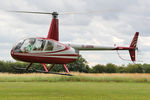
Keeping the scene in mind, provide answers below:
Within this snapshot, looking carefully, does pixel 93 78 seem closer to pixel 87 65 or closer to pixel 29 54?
pixel 29 54

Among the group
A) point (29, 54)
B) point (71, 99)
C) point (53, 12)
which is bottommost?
point (71, 99)

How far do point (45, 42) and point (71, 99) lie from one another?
6.29 m

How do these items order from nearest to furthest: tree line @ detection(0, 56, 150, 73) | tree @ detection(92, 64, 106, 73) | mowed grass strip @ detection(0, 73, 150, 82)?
mowed grass strip @ detection(0, 73, 150, 82) < tree line @ detection(0, 56, 150, 73) < tree @ detection(92, 64, 106, 73)

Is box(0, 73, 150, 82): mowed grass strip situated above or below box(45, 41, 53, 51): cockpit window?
below

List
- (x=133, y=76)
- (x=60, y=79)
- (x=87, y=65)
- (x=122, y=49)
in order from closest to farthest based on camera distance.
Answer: (x=122, y=49) < (x=60, y=79) < (x=133, y=76) < (x=87, y=65)

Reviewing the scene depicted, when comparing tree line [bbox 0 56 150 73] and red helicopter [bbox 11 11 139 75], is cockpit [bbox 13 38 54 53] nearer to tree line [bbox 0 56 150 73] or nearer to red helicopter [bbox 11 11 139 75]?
red helicopter [bbox 11 11 139 75]

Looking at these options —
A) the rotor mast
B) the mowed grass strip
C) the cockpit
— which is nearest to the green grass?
the cockpit

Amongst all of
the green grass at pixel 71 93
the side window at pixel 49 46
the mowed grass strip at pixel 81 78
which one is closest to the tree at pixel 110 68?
the mowed grass strip at pixel 81 78

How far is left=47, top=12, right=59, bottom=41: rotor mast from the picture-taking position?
28844 millimetres

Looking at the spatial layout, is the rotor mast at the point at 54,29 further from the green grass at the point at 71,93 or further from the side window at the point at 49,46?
the green grass at the point at 71,93

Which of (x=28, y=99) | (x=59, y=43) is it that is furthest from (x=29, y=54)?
(x=28, y=99)

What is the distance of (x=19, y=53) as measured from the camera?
26.9m

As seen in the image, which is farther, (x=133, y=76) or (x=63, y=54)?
(x=133, y=76)

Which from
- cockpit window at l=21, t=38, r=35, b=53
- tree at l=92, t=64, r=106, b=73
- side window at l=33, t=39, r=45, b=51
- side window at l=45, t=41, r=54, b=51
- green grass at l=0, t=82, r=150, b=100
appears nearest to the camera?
green grass at l=0, t=82, r=150, b=100
